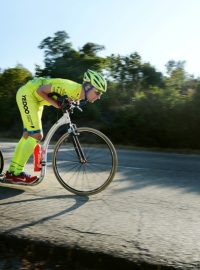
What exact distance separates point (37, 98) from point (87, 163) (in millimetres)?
1092

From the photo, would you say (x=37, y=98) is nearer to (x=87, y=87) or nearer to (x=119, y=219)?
(x=87, y=87)

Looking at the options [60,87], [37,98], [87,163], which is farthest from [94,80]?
[87,163]

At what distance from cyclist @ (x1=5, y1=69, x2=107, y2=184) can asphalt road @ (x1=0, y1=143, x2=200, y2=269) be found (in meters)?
0.26

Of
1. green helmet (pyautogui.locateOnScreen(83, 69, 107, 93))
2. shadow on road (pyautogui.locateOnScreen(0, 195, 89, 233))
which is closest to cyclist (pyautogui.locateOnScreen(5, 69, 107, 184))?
green helmet (pyautogui.locateOnScreen(83, 69, 107, 93))

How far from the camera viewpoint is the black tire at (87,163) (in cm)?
554

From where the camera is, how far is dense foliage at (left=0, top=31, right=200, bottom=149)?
630 inches

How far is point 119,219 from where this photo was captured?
4.23 m

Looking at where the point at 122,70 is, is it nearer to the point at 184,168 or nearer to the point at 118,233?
the point at 184,168

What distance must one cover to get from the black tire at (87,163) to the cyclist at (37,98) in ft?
1.13

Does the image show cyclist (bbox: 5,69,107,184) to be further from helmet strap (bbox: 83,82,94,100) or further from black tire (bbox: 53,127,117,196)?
black tire (bbox: 53,127,117,196)

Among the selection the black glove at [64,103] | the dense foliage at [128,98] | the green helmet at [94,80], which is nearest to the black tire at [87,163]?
the black glove at [64,103]

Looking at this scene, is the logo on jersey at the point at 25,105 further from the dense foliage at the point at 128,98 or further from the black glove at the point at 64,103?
the dense foliage at the point at 128,98

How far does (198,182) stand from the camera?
264 inches

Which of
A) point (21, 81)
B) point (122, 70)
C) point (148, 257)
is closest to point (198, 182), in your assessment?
point (148, 257)
